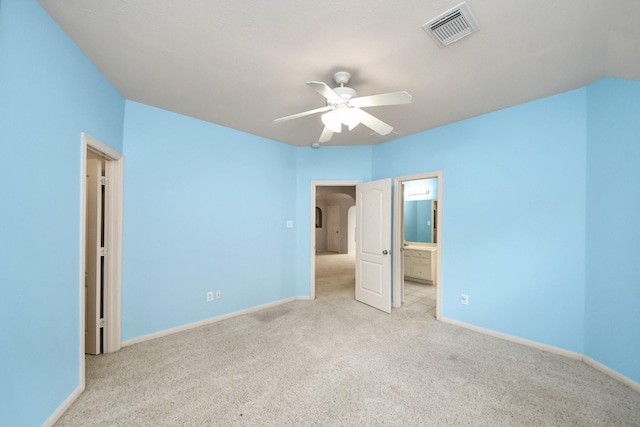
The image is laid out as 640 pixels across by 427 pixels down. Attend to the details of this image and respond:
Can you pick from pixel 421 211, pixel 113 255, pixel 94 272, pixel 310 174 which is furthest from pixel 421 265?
pixel 94 272

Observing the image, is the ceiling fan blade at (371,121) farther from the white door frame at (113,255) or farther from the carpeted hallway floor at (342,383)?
the white door frame at (113,255)

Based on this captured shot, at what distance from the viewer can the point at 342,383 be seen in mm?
Answer: 2035

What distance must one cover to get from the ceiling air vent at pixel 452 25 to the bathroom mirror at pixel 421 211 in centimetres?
417

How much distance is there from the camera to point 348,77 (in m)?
2.06

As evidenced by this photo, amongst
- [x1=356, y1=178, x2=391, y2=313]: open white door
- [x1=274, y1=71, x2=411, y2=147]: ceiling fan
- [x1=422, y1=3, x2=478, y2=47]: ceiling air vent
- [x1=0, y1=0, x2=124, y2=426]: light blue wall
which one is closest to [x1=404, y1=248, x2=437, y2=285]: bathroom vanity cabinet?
[x1=356, y1=178, x2=391, y2=313]: open white door

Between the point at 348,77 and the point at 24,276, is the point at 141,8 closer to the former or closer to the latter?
the point at 348,77

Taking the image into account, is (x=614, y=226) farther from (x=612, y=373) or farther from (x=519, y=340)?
(x=519, y=340)

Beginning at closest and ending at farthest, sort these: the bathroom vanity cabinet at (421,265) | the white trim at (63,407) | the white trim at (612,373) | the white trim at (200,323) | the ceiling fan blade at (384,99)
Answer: the white trim at (63,407) → the ceiling fan blade at (384,99) → the white trim at (612,373) → the white trim at (200,323) → the bathroom vanity cabinet at (421,265)

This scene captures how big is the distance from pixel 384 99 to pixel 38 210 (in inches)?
91.8

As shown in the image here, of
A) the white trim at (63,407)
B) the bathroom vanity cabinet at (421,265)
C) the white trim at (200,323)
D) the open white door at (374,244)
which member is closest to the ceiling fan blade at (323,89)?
the open white door at (374,244)

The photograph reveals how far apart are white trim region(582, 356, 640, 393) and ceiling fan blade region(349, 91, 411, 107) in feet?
9.38

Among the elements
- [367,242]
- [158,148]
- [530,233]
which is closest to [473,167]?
[530,233]

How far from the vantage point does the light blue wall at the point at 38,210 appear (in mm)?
1283

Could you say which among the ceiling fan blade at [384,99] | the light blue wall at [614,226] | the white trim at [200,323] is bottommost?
the white trim at [200,323]
